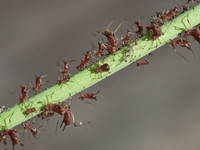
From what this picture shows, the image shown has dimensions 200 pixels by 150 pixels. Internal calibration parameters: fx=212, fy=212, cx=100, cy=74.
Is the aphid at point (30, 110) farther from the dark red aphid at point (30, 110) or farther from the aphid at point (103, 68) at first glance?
the aphid at point (103, 68)

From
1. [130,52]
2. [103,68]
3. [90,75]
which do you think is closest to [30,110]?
[90,75]

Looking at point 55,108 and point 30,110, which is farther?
point 55,108

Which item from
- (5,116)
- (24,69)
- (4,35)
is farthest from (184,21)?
(4,35)

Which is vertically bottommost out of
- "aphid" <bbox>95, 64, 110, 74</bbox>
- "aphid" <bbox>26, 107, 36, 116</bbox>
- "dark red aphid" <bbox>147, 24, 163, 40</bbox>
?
"aphid" <bbox>26, 107, 36, 116</bbox>

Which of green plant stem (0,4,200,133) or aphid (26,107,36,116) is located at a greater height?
green plant stem (0,4,200,133)

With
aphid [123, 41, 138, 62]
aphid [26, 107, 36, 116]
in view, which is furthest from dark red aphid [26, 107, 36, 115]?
aphid [123, 41, 138, 62]

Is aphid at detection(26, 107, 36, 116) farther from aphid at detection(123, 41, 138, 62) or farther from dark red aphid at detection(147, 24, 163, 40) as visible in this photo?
dark red aphid at detection(147, 24, 163, 40)

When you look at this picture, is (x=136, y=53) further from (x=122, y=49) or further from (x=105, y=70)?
(x=105, y=70)

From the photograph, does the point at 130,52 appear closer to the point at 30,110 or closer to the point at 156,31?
the point at 156,31
